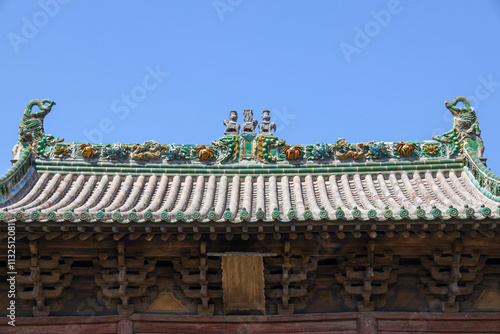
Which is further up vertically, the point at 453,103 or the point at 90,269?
the point at 453,103

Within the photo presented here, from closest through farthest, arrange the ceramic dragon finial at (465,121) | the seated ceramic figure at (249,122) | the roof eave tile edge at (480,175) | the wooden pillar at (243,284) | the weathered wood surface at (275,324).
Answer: the wooden pillar at (243,284) < the weathered wood surface at (275,324) < the roof eave tile edge at (480,175) < the ceramic dragon finial at (465,121) < the seated ceramic figure at (249,122)

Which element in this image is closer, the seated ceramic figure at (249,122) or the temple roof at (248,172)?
the temple roof at (248,172)

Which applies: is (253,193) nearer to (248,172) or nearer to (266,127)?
(248,172)

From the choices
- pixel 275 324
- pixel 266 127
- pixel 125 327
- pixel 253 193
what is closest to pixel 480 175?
pixel 253 193

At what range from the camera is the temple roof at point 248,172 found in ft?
38.1

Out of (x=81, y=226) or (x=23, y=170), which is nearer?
(x=81, y=226)

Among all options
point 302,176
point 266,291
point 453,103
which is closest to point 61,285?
point 266,291

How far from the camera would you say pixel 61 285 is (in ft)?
32.7

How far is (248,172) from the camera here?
12.9 metres

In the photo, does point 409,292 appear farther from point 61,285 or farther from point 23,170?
point 23,170

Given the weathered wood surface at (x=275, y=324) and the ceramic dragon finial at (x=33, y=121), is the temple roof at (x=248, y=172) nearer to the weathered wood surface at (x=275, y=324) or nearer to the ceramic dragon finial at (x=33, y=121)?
the ceramic dragon finial at (x=33, y=121)

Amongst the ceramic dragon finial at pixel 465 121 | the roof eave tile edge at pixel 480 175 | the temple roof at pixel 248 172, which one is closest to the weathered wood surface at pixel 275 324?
the temple roof at pixel 248 172

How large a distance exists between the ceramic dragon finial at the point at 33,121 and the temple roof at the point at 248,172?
19 millimetres

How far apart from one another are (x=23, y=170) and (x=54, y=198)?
1029 millimetres
